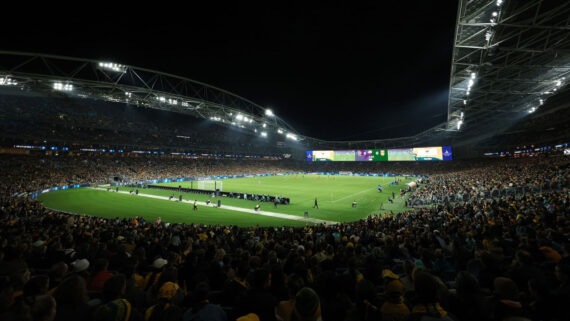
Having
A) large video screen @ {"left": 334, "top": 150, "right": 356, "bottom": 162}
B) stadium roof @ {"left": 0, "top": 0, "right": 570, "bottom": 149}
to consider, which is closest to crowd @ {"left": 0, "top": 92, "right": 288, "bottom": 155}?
stadium roof @ {"left": 0, "top": 0, "right": 570, "bottom": 149}

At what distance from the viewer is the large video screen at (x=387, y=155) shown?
6388 centimetres

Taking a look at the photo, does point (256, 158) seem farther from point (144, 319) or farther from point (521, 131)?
point (144, 319)

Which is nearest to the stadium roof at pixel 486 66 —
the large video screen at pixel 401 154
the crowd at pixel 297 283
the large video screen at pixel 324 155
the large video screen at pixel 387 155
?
the crowd at pixel 297 283

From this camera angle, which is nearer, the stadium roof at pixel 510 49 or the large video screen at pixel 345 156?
the stadium roof at pixel 510 49

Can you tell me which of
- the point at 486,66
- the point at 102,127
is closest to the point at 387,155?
the point at 486,66

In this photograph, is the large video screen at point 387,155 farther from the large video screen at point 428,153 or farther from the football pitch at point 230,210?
the football pitch at point 230,210

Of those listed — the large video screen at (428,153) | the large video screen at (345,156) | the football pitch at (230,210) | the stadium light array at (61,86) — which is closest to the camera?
the football pitch at (230,210)

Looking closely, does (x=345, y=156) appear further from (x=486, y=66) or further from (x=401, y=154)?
(x=486, y=66)

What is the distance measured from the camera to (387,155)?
7400cm

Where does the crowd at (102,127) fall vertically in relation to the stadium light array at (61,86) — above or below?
above

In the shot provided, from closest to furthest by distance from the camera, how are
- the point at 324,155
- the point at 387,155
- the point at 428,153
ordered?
the point at 428,153 → the point at 387,155 → the point at 324,155

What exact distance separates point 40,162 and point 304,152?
3137 inches

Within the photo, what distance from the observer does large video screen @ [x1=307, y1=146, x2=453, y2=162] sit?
6388 cm

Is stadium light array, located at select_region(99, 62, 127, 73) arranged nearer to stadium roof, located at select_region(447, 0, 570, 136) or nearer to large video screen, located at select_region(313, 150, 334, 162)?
stadium roof, located at select_region(447, 0, 570, 136)
